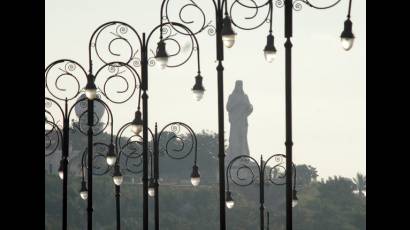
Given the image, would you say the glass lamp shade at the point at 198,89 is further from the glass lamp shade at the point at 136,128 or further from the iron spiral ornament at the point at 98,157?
the iron spiral ornament at the point at 98,157

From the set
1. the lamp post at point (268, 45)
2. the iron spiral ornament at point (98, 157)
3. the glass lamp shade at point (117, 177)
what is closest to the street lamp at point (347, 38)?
the lamp post at point (268, 45)

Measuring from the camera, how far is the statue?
116 metres

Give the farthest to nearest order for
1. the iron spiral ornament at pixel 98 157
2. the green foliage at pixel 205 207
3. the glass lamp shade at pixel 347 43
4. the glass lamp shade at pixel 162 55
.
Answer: the green foliage at pixel 205 207 < the iron spiral ornament at pixel 98 157 < the glass lamp shade at pixel 162 55 < the glass lamp shade at pixel 347 43

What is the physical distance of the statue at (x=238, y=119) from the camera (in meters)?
116

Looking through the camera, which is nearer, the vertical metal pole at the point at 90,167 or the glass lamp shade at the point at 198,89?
the glass lamp shade at the point at 198,89

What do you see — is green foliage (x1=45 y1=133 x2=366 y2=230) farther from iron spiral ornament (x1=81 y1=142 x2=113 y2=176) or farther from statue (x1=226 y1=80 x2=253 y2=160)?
statue (x1=226 y1=80 x2=253 y2=160)

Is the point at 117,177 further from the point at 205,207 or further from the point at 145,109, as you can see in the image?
the point at 205,207

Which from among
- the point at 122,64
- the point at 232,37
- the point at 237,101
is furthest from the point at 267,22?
the point at 237,101

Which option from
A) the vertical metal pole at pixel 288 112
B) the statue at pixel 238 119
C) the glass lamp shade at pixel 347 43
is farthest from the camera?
the statue at pixel 238 119

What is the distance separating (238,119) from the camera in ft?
386

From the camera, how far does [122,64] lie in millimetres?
22812

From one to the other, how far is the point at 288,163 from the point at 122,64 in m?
8.32
